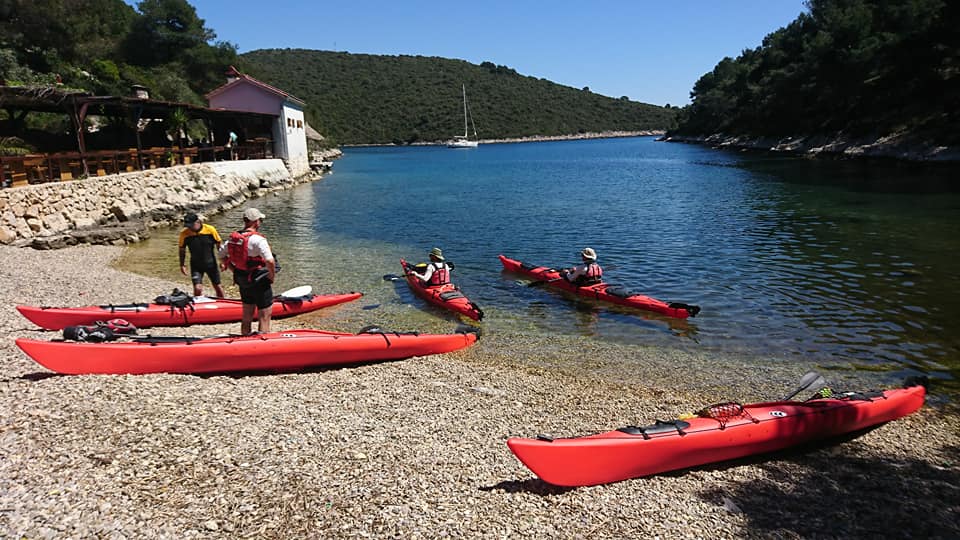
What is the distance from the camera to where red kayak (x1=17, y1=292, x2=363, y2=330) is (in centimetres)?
905

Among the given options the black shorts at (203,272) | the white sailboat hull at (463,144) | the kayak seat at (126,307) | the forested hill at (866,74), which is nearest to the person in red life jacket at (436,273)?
the black shorts at (203,272)

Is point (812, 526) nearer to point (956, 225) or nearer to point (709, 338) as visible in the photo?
point (709, 338)

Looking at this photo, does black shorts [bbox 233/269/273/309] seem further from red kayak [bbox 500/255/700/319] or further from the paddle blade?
red kayak [bbox 500/255/700/319]

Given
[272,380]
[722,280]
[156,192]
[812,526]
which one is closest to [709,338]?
[722,280]

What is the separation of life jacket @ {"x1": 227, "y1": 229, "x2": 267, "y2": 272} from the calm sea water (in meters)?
3.68

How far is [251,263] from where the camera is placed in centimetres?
776

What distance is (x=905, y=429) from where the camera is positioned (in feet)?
22.3

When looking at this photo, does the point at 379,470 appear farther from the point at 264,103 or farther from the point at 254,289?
the point at 264,103

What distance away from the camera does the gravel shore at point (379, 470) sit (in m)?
4.29

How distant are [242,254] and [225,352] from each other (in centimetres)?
140

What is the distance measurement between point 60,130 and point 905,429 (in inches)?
1418

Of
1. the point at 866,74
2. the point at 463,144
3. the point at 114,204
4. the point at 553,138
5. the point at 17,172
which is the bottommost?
the point at 114,204

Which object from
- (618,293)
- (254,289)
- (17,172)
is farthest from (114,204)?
(618,293)

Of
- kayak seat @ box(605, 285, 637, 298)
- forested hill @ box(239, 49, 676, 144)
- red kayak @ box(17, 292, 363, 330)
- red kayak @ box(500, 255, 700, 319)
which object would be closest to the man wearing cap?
red kayak @ box(17, 292, 363, 330)
